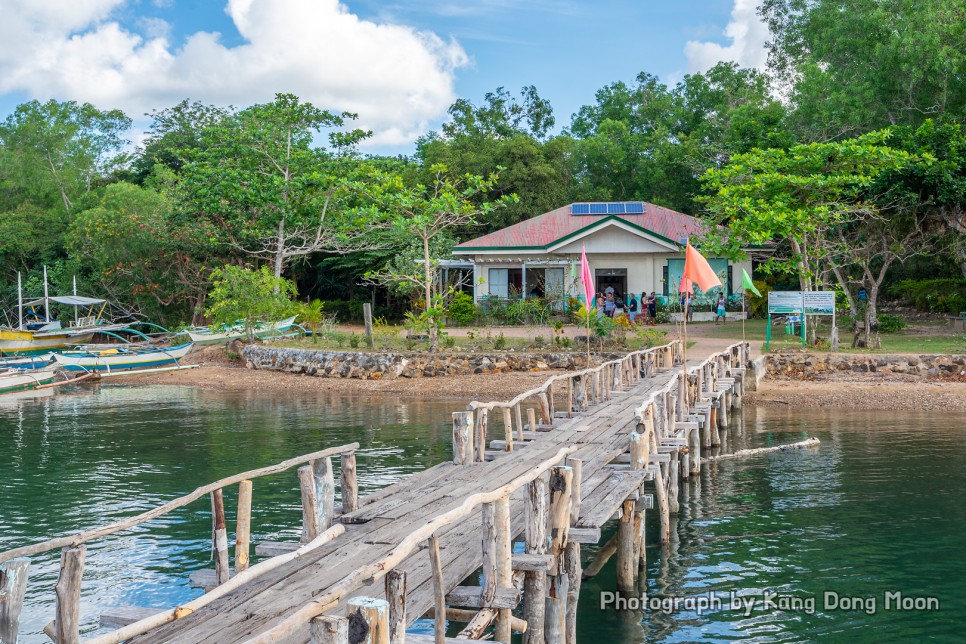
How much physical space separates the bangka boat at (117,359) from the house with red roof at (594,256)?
12217 mm

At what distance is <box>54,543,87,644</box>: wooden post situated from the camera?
6043 millimetres

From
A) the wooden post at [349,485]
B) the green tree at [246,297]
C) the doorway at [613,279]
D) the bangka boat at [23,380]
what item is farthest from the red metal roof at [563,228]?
the wooden post at [349,485]

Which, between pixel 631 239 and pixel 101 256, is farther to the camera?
pixel 101 256

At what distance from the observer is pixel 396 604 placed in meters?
5.64

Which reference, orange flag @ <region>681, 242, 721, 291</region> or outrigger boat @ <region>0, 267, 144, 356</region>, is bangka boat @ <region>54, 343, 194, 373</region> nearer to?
outrigger boat @ <region>0, 267, 144, 356</region>

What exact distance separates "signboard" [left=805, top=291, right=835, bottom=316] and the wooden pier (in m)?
13.8

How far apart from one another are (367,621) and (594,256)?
110ft

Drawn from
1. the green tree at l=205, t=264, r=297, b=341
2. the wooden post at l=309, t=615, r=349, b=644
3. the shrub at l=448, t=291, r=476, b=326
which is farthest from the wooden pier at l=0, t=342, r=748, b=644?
the green tree at l=205, t=264, r=297, b=341

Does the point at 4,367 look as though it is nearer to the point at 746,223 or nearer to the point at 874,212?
the point at 746,223

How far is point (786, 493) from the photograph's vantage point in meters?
15.1

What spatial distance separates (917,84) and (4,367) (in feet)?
111

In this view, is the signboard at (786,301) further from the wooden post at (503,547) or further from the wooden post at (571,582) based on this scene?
the wooden post at (503,547)

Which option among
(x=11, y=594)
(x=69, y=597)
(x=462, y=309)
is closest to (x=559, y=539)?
(x=69, y=597)

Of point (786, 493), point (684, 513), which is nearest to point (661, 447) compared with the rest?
point (684, 513)
